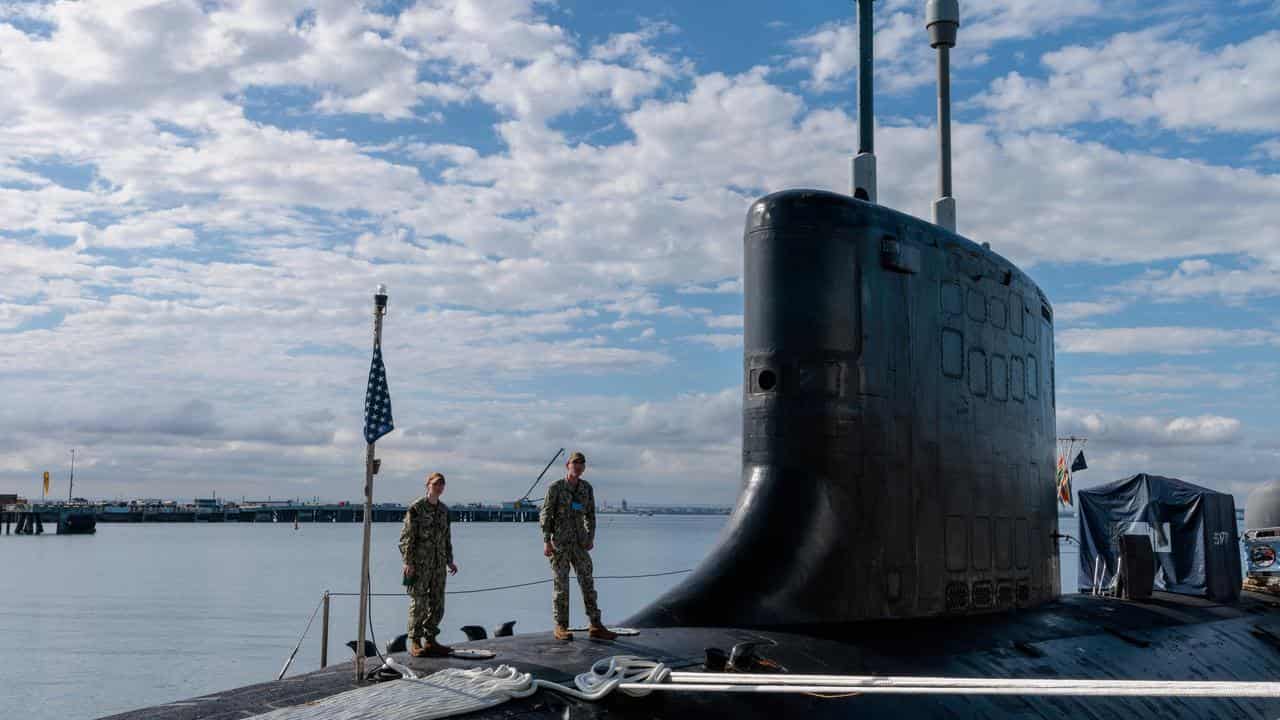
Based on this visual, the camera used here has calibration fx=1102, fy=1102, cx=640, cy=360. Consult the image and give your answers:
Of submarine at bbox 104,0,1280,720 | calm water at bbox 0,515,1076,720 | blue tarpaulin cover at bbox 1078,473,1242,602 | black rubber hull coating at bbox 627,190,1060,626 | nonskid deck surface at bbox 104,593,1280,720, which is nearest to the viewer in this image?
nonskid deck surface at bbox 104,593,1280,720

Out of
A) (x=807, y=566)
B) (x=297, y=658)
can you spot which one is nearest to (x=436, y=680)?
(x=807, y=566)

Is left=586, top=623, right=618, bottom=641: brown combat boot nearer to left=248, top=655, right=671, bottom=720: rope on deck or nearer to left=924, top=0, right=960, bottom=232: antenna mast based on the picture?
left=248, top=655, right=671, bottom=720: rope on deck

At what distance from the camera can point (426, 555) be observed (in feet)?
27.1

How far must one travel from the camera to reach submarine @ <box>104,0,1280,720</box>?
8.46 metres

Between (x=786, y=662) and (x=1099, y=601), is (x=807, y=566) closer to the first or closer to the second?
(x=786, y=662)

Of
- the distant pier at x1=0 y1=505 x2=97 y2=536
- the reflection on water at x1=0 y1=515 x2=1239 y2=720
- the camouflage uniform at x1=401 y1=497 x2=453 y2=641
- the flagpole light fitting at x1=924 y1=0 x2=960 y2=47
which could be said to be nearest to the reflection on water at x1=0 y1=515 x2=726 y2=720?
the reflection on water at x1=0 y1=515 x2=1239 y2=720

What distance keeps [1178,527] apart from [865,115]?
30.6ft

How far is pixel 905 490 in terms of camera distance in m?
9.25

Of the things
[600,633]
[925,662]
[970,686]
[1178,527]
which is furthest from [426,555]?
[1178,527]

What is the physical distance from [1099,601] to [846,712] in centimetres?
734

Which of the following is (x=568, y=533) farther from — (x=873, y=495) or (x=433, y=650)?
(x=873, y=495)

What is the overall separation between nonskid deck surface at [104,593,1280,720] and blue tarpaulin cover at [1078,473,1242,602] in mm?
2523

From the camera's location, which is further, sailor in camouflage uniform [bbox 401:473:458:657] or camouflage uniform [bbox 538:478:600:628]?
camouflage uniform [bbox 538:478:600:628]

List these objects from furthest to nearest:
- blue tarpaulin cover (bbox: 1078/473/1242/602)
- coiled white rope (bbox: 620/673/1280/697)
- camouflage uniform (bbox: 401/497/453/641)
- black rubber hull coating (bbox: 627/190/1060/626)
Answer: blue tarpaulin cover (bbox: 1078/473/1242/602)
black rubber hull coating (bbox: 627/190/1060/626)
camouflage uniform (bbox: 401/497/453/641)
coiled white rope (bbox: 620/673/1280/697)
